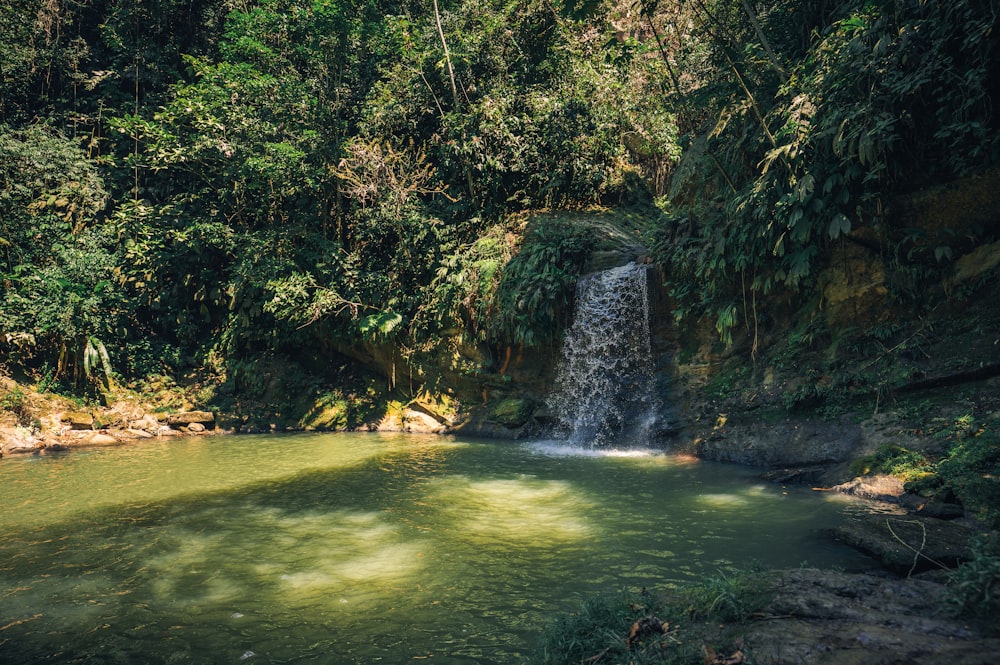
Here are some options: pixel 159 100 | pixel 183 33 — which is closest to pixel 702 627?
pixel 159 100

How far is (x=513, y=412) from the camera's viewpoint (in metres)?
13.3

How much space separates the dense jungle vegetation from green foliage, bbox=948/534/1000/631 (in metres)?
8.00

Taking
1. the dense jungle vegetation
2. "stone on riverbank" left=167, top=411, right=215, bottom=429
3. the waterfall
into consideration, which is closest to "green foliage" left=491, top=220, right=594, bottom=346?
the dense jungle vegetation

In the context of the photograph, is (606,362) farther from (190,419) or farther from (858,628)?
(190,419)

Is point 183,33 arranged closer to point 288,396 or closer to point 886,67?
point 288,396

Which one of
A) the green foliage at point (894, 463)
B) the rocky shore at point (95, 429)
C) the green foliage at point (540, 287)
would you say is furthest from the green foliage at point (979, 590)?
the rocky shore at point (95, 429)

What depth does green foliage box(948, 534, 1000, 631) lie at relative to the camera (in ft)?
9.81

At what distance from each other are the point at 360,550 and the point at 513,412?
757 cm

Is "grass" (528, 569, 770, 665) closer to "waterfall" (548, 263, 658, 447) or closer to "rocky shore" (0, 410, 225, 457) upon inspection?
"waterfall" (548, 263, 658, 447)

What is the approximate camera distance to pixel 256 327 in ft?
55.5

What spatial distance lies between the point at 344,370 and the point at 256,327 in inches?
117

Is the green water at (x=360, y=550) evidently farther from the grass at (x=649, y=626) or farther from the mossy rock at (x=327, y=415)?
the mossy rock at (x=327, y=415)

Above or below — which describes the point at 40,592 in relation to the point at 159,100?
below

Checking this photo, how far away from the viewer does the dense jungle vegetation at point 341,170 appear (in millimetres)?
13391
